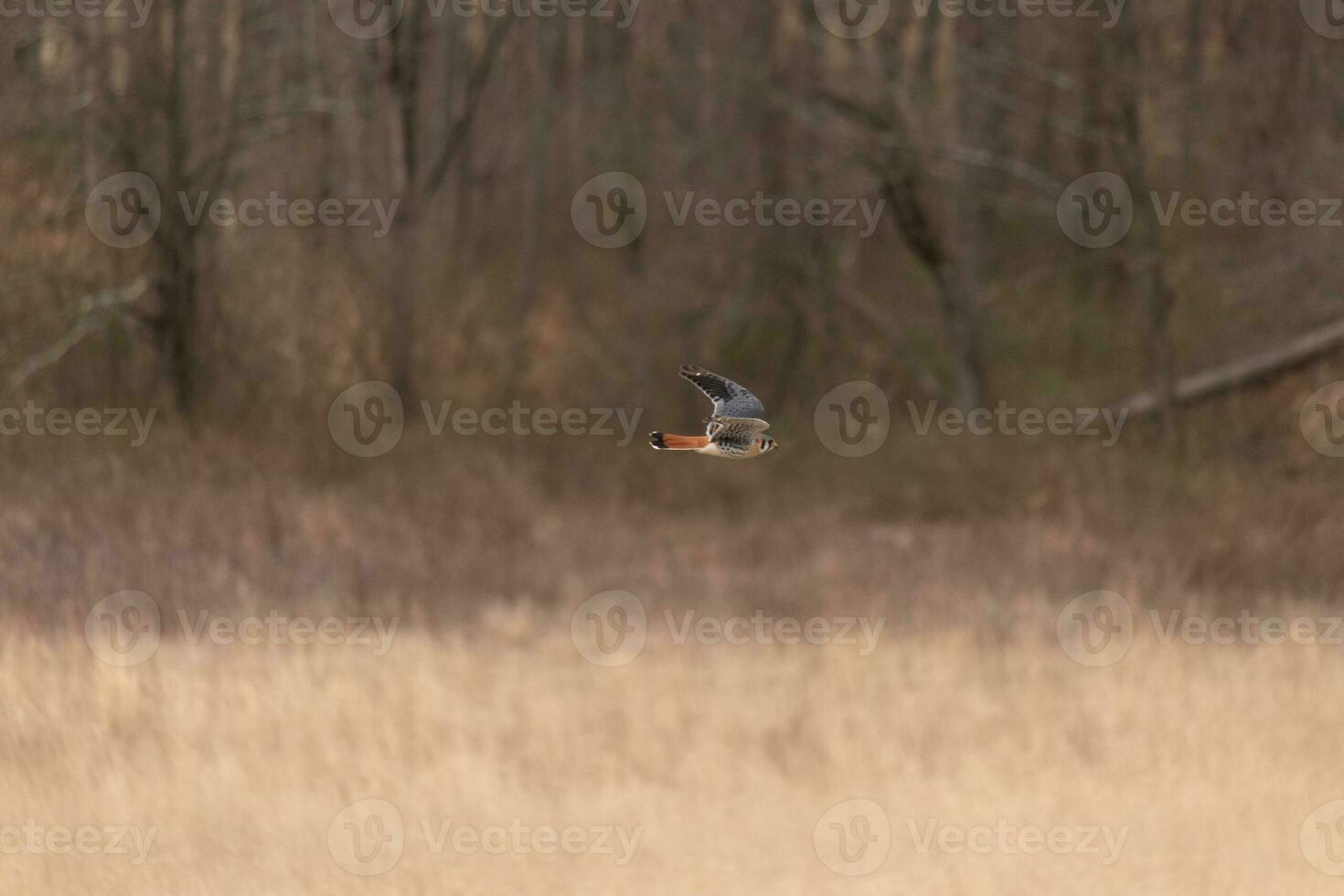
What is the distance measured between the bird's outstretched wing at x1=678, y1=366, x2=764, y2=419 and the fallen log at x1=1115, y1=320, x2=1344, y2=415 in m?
7.95

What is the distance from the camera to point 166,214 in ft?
35.7

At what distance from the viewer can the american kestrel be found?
10.8 ft

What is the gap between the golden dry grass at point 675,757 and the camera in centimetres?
490

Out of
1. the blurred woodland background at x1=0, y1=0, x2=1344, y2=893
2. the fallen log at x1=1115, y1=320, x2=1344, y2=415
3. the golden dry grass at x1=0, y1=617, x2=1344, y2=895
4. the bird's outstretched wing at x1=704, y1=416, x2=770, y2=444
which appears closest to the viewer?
the bird's outstretched wing at x1=704, y1=416, x2=770, y2=444

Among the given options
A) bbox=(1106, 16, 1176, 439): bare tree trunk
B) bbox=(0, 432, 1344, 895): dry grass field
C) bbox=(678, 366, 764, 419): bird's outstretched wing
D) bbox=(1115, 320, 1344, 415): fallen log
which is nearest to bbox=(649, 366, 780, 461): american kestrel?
bbox=(678, 366, 764, 419): bird's outstretched wing

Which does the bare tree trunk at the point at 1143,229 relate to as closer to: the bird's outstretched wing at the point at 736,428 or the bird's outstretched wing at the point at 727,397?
the bird's outstretched wing at the point at 727,397

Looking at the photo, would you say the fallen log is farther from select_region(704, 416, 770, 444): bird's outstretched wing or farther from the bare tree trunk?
select_region(704, 416, 770, 444): bird's outstretched wing

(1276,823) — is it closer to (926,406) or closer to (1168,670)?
(1168,670)

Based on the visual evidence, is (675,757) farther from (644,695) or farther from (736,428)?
(736,428)

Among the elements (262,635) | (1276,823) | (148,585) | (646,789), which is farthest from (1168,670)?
(148,585)

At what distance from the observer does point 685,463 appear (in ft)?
33.6

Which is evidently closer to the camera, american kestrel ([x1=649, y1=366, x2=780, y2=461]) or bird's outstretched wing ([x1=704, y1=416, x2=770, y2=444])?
american kestrel ([x1=649, y1=366, x2=780, y2=461])

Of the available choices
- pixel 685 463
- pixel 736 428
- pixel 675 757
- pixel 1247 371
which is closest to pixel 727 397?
pixel 736 428

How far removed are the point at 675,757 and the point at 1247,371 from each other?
7.22 meters
